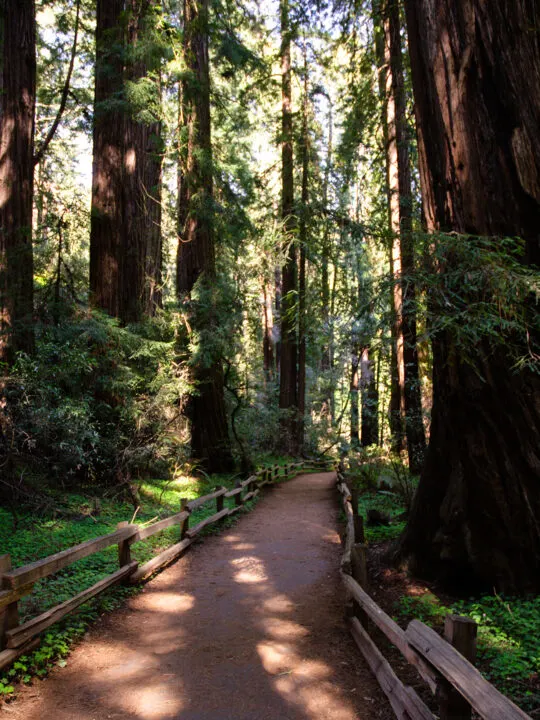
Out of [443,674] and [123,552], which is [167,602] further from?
[443,674]

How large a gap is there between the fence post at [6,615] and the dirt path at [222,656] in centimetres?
45

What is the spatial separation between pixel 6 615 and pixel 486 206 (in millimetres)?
5522

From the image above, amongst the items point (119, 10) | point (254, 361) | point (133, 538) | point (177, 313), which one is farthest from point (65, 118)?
point (254, 361)

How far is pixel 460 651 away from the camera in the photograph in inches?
116

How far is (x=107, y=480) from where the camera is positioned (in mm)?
11164

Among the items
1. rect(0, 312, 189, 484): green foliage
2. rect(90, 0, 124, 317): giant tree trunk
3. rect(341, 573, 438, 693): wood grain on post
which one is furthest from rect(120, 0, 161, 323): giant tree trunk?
rect(341, 573, 438, 693): wood grain on post

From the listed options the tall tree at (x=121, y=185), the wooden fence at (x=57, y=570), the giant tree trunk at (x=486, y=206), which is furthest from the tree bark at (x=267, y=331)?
the giant tree trunk at (x=486, y=206)

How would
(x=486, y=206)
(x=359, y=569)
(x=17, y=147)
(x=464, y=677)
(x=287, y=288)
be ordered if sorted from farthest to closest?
(x=287, y=288) < (x=17, y=147) < (x=359, y=569) < (x=486, y=206) < (x=464, y=677)

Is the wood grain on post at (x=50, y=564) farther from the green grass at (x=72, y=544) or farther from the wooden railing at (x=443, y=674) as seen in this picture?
the wooden railing at (x=443, y=674)

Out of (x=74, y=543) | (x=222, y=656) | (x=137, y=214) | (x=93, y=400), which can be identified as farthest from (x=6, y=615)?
(x=137, y=214)

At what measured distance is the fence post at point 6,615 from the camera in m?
4.10

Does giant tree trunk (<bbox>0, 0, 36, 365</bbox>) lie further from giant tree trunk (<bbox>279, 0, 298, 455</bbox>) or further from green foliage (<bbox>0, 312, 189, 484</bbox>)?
giant tree trunk (<bbox>279, 0, 298, 455</bbox>)

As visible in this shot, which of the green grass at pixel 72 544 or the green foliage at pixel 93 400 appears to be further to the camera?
the green foliage at pixel 93 400

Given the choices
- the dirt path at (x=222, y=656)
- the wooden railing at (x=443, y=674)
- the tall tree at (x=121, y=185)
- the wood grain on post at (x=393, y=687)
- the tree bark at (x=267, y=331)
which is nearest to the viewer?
the wooden railing at (x=443, y=674)
